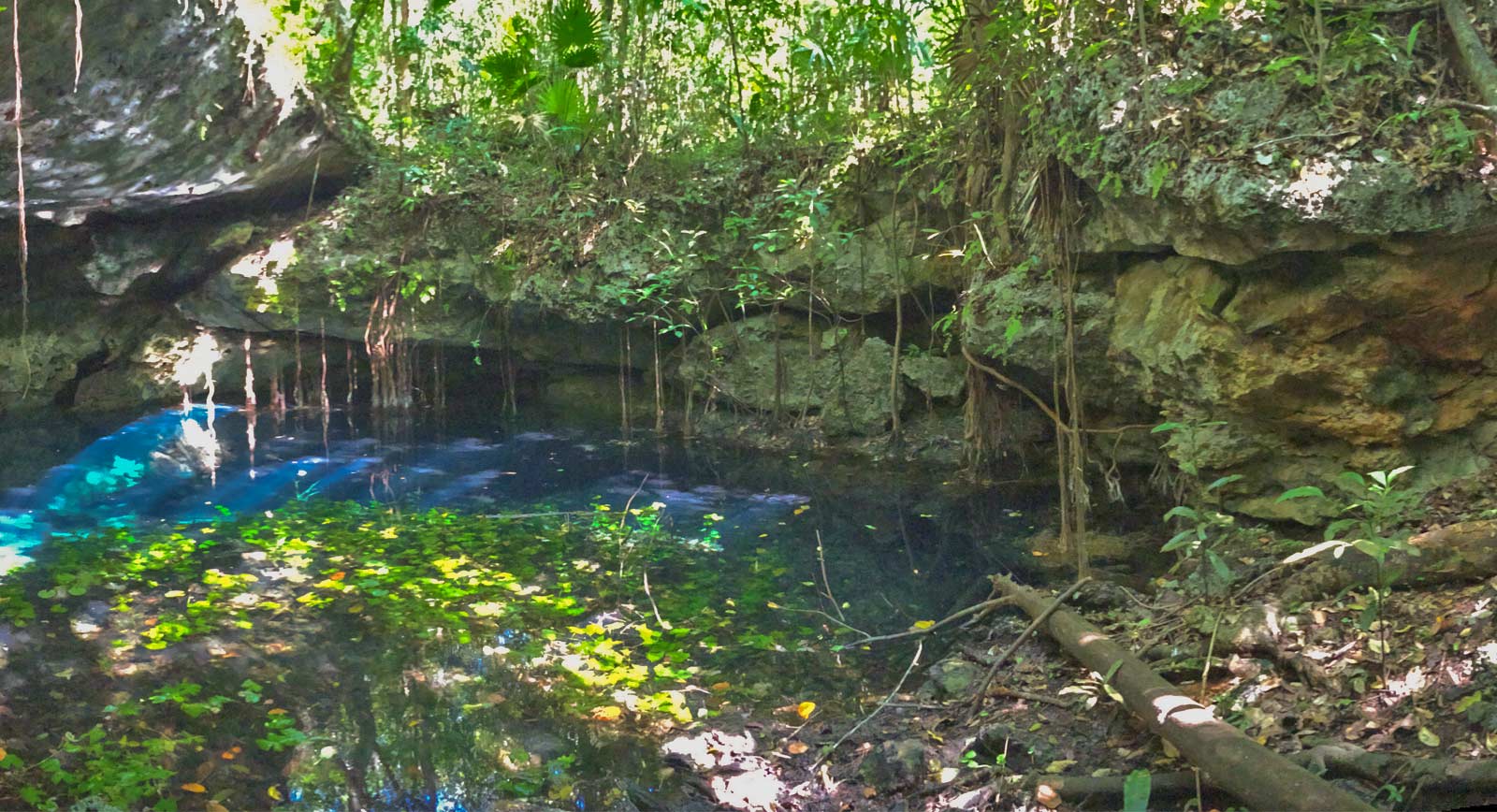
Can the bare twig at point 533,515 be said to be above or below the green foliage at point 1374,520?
below

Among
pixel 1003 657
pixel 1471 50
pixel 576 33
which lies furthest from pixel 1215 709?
pixel 576 33

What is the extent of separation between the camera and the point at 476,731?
4.08 m

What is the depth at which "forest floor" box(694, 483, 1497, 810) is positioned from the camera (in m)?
3.04

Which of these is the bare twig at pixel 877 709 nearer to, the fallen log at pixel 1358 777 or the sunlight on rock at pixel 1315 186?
the fallen log at pixel 1358 777

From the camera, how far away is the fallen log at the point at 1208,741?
2607mm

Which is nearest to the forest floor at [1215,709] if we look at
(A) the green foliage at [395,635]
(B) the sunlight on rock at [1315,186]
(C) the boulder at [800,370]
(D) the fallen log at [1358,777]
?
(D) the fallen log at [1358,777]

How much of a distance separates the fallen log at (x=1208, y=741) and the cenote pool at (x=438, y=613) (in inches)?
41.0

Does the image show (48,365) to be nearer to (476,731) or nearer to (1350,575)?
(476,731)

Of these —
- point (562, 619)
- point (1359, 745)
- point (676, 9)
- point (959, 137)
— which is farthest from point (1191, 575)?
point (676, 9)

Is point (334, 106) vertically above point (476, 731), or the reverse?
point (334, 106)

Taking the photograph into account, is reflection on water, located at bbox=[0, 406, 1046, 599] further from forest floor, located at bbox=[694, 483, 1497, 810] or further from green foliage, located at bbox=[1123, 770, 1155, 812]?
green foliage, located at bbox=[1123, 770, 1155, 812]

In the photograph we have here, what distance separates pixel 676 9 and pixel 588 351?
3931mm

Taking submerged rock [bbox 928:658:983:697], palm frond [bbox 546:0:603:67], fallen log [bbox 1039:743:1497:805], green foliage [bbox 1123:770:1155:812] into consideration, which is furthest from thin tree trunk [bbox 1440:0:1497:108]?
palm frond [bbox 546:0:603:67]

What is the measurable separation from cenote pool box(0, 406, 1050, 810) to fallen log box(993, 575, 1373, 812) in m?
1.04
